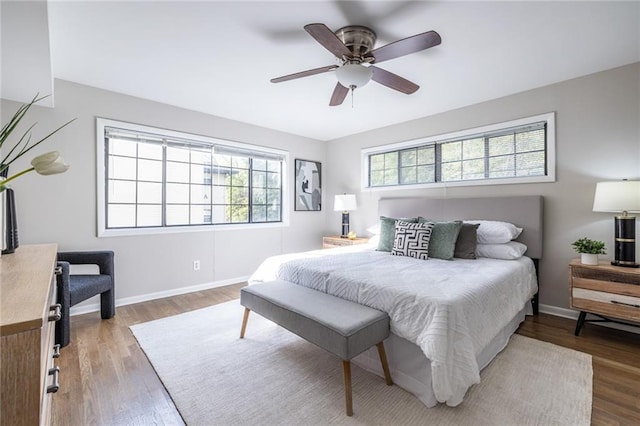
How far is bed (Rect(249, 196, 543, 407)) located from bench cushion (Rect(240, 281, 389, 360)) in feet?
0.38

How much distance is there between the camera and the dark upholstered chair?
232 cm

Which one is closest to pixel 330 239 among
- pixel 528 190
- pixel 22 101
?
pixel 528 190

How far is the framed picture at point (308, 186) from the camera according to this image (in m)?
5.10

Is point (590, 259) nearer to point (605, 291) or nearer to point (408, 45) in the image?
point (605, 291)

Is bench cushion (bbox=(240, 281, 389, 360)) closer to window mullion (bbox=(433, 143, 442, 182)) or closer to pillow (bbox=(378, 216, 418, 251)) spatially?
pillow (bbox=(378, 216, 418, 251))

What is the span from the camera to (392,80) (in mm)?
2475

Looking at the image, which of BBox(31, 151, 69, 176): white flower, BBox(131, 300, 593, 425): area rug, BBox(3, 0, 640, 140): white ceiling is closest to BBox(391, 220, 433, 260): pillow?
BBox(131, 300, 593, 425): area rug

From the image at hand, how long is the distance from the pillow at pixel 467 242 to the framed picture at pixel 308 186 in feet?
9.28

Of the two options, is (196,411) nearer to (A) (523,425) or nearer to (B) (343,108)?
(A) (523,425)

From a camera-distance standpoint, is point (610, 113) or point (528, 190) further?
point (528, 190)

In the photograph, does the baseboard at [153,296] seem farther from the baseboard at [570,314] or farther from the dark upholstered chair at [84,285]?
the baseboard at [570,314]

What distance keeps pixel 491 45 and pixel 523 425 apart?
263 centimetres

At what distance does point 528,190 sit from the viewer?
3230mm

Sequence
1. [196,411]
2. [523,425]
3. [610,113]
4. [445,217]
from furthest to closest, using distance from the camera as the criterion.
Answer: [445,217], [610,113], [196,411], [523,425]
